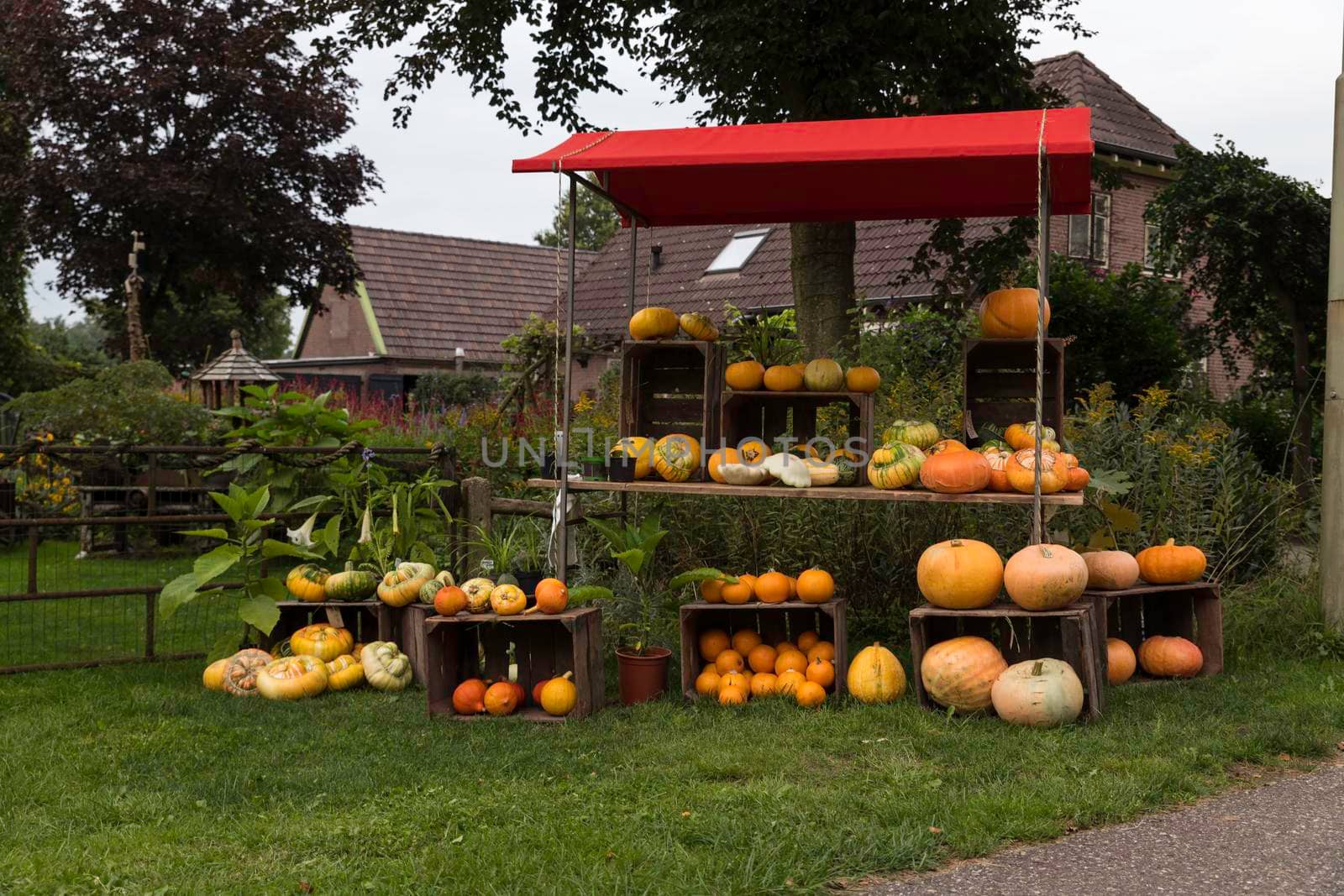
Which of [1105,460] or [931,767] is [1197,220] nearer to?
[1105,460]

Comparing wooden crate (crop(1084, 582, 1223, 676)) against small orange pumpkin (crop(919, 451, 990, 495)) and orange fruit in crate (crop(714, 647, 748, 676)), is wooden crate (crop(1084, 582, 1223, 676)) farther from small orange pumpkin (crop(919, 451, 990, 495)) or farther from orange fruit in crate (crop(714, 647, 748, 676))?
orange fruit in crate (crop(714, 647, 748, 676))

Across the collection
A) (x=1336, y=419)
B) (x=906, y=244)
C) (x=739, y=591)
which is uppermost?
(x=906, y=244)

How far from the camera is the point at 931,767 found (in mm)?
4488

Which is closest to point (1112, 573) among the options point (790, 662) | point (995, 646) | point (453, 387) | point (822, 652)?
point (995, 646)

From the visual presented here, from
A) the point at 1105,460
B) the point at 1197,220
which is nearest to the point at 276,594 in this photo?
the point at 1105,460

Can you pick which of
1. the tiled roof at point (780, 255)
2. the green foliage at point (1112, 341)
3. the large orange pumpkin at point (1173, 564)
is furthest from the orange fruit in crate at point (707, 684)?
the tiled roof at point (780, 255)

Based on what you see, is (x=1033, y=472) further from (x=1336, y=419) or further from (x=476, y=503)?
(x=476, y=503)

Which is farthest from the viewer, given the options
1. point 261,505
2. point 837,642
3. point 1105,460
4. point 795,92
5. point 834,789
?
point 795,92

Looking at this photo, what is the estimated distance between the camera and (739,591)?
592cm

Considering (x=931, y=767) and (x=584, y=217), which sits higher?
(x=584, y=217)

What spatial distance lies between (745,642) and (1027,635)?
52.4 inches

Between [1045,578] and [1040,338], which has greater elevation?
[1040,338]

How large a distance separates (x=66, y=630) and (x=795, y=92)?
651 cm

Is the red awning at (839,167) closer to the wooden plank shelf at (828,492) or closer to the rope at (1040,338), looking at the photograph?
the rope at (1040,338)
